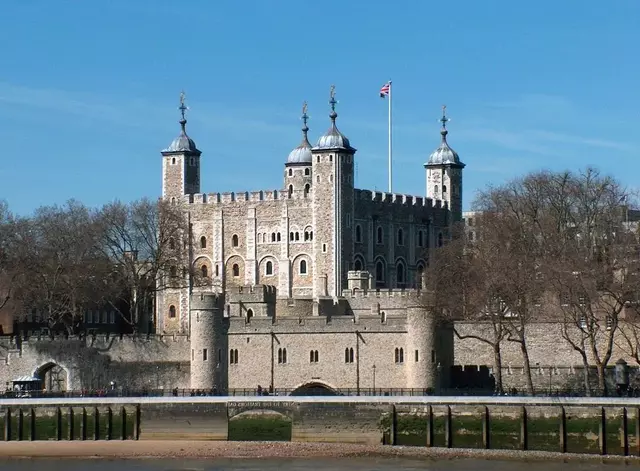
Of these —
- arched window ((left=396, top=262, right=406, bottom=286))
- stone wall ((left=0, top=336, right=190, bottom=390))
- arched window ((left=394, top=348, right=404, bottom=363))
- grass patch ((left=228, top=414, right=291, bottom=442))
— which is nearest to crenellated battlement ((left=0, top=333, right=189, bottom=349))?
stone wall ((left=0, top=336, right=190, bottom=390))

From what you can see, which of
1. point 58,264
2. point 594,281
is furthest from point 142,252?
point 594,281

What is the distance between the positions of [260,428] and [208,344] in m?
12.3

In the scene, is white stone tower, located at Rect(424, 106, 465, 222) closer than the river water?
No

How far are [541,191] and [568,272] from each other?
71.3ft

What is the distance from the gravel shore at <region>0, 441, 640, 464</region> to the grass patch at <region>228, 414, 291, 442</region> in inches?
34.6

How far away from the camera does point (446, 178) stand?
414 ft

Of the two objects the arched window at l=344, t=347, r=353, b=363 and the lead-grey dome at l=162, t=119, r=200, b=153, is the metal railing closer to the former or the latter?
the arched window at l=344, t=347, r=353, b=363

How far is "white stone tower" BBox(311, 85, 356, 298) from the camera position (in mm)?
113438

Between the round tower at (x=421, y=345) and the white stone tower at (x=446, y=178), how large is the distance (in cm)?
4238

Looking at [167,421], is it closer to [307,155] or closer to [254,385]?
[254,385]

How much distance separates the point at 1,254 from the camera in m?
102

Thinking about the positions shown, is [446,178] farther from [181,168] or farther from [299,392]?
[299,392]

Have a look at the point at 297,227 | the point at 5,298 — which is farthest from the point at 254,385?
the point at 297,227

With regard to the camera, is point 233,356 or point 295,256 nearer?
point 233,356
